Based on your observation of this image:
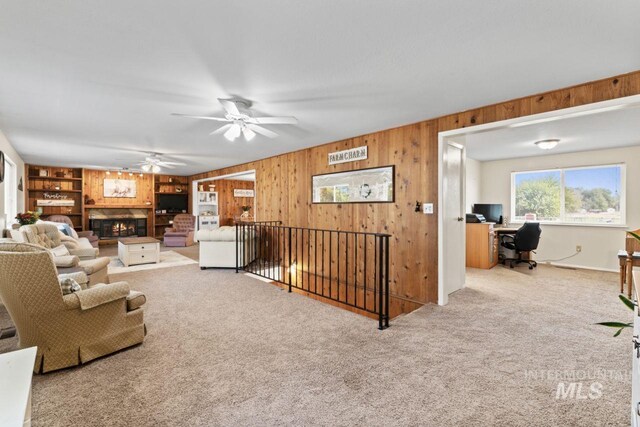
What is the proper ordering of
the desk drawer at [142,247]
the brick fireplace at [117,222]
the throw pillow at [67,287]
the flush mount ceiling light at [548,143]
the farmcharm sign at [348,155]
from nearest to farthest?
the throw pillow at [67,287], the farmcharm sign at [348,155], the flush mount ceiling light at [548,143], the desk drawer at [142,247], the brick fireplace at [117,222]

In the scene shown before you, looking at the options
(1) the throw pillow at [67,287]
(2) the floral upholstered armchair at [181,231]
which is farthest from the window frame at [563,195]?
(2) the floral upholstered armchair at [181,231]

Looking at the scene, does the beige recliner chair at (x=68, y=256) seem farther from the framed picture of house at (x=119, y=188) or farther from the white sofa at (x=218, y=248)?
the framed picture of house at (x=119, y=188)

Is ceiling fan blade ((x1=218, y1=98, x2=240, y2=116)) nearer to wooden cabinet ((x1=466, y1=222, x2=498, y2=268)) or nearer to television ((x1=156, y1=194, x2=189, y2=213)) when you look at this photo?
wooden cabinet ((x1=466, y1=222, x2=498, y2=268))

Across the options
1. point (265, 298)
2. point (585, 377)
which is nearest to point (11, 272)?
point (265, 298)

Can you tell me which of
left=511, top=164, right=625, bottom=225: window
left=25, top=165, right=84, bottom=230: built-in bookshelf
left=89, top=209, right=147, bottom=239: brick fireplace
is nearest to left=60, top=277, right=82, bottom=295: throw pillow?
left=511, top=164, right=625, bottom=225: window

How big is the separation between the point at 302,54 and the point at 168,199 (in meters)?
9.92

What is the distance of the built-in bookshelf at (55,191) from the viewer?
27.3 ft

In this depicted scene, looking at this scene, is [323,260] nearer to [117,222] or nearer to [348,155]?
[348,155]

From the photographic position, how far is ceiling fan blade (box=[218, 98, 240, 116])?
2.82m

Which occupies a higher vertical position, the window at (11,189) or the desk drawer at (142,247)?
the window at (11,189)

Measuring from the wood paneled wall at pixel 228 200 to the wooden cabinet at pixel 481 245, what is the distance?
805 cm

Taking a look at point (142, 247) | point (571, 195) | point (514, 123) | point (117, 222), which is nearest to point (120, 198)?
point (117, 222)

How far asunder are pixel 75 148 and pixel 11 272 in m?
4.92

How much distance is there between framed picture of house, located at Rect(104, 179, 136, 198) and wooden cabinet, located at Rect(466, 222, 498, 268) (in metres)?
10.0
